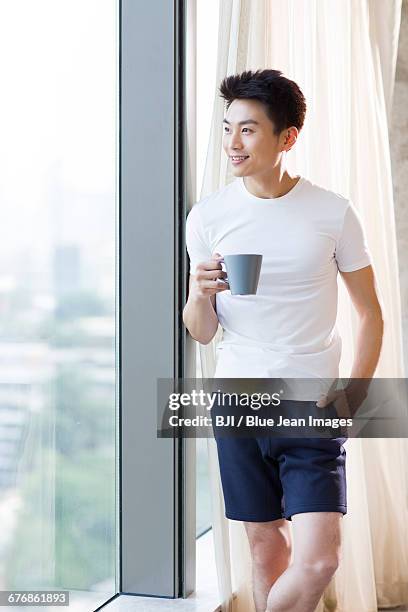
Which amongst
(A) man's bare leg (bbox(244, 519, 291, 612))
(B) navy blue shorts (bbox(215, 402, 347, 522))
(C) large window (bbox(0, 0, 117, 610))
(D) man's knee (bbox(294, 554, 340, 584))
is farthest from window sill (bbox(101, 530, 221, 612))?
(D) man's knee (bbox(294, 554, 340, 584))

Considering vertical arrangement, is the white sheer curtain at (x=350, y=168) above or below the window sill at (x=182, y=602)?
above

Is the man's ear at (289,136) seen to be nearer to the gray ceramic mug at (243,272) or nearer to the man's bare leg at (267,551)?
the gray ceramic mug at (243,272)

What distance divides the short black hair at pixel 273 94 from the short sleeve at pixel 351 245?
243mm

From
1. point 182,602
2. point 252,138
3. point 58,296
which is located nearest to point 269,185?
point 252,138

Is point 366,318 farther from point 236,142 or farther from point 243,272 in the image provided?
point 236,142

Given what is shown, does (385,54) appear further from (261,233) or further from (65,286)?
(65,286)

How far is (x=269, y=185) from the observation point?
182cm

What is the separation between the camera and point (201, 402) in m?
2.24

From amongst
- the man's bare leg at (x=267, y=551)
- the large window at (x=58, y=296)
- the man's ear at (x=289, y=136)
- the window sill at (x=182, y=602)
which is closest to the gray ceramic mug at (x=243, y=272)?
the man's ear at (x=289, y=136)

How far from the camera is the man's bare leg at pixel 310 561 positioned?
1.70 metres

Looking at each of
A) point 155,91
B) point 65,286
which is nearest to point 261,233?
point 65,286

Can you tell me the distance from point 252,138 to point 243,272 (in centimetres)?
33

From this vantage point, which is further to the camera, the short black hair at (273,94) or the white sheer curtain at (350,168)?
the white sheer curtain at (350,168)

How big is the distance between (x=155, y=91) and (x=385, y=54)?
0.84m
